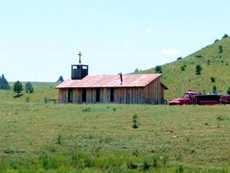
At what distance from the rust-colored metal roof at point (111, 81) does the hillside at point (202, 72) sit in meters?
11.3

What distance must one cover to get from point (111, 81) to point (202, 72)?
23933 mm

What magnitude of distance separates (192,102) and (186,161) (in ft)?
113

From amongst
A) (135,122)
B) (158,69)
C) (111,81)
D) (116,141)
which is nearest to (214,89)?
(158,69)

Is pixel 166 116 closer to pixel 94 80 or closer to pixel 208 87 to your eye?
pixel 94 80

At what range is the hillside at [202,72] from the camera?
85.5 meters

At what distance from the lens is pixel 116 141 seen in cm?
2995

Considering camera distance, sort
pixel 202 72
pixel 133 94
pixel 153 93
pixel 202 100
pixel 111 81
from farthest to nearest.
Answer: pixel 202 72 → pixel 111 81 → pixel 153 93 → pixel 133 94 → pixel 202 100

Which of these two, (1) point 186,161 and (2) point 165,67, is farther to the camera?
(2) point 165,67

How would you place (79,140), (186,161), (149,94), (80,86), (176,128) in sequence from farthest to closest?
(80,86) → (149,94) → (176,128) → (79,140) → (186,161)

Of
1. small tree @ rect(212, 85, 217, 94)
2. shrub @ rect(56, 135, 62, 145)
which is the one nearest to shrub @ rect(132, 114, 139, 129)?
shrub @ rect(56, 135, 62, 145)

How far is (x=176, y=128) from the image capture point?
34031 millimetres

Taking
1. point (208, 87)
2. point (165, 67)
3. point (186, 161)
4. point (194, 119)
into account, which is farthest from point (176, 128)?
point (165, 67)

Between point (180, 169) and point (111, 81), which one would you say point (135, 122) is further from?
point (111, 81)

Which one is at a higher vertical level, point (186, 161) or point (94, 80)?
point (94, 80)
